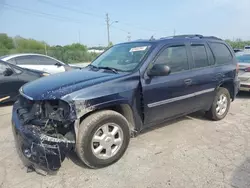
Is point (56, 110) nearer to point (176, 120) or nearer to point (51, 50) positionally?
point (176, 120)

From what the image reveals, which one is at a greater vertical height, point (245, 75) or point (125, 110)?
point (245, 75)

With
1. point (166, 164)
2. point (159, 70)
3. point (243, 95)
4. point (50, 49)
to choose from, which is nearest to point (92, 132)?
point (166, 164)

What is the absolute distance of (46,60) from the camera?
27.3 feet

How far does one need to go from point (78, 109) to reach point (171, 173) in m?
1.46

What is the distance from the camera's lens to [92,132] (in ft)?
9.07

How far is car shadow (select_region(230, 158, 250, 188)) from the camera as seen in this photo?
2588 millimetres

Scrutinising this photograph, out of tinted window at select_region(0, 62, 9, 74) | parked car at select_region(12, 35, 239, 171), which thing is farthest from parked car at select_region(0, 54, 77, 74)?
parked car at select_region(12, 35, 239, 171)

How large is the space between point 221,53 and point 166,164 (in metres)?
2.81

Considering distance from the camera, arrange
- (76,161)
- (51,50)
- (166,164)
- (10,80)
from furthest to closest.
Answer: (51,50) → (10,80) → (76,161) → (166,164)

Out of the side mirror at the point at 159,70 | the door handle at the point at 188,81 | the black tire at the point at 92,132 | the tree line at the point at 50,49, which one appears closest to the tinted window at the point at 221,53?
the door handle at the point at 188,81

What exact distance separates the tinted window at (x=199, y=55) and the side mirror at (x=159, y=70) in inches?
41.8

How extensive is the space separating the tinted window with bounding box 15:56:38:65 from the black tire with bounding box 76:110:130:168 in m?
6.07

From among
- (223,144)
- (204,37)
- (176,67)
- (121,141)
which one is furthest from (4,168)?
(204,37)

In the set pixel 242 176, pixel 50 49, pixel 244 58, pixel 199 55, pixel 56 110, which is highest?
pixel 50 49
